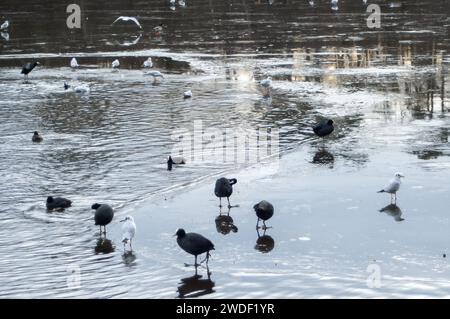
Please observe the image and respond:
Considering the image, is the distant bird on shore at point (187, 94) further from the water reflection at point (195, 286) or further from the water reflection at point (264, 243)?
the water reflection at point (195, 286)

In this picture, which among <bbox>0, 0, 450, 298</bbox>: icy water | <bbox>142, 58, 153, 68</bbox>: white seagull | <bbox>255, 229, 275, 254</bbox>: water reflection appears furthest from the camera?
<bbox>142, 58, 153, 68</bbox>: white seagull

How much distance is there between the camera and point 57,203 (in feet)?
48.7


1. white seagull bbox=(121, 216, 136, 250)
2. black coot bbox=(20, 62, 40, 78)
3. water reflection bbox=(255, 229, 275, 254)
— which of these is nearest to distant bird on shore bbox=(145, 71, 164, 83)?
black coot bbox=(20, 62, 40, 78)

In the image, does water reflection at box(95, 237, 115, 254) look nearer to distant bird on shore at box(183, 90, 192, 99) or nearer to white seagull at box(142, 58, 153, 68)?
distant bird on shore at box(183, 90, 192, 99)

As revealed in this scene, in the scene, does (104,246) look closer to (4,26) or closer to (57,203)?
(57,203)

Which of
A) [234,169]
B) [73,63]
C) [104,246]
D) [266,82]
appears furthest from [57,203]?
[73,63]

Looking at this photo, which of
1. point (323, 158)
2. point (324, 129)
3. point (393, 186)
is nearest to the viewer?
point (393, 186)

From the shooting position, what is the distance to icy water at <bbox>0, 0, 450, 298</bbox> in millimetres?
11875

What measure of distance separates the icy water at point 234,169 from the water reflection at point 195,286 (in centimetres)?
3

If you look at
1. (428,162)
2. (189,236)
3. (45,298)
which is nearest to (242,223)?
(189,236)

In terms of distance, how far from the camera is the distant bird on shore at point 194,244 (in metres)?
12.0

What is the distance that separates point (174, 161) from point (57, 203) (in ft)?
11.4

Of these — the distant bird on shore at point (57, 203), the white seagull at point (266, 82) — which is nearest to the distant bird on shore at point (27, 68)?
the white seagull at point (266, 82)

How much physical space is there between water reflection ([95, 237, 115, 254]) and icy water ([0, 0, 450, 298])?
3 cm
